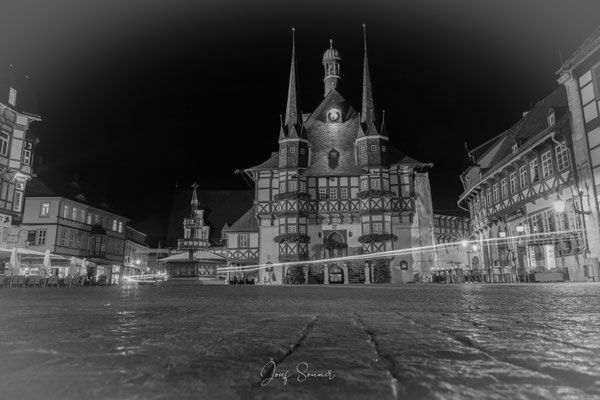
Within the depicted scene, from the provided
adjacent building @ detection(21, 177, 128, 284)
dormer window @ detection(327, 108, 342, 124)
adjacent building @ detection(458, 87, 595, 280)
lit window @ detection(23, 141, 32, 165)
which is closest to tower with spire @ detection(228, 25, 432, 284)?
dormer window @ detection(327, 108, 342, 124)

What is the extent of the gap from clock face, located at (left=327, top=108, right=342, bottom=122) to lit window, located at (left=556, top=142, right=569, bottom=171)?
24226mm

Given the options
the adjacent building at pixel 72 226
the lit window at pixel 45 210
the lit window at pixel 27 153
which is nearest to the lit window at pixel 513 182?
the lit window at pixel 27 153

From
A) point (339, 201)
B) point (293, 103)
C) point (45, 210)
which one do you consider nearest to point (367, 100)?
point (293, 103)

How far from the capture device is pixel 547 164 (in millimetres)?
22562

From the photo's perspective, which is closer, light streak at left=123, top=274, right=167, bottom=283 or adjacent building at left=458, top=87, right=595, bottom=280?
adjacent building at left=458, top=87, right=595, bottom=280

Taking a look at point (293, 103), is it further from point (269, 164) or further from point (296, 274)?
point (296, 274)

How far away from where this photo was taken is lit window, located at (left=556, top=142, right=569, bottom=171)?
2077 cm

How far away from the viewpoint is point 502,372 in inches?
49.4

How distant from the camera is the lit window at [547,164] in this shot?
22.3 metres

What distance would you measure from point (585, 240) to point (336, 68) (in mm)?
35913

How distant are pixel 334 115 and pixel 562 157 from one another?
25.0 metres

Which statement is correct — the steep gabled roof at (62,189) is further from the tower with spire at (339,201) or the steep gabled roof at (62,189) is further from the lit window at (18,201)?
the tower with spire at (339,201)

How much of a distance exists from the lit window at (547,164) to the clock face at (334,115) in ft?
76.1
